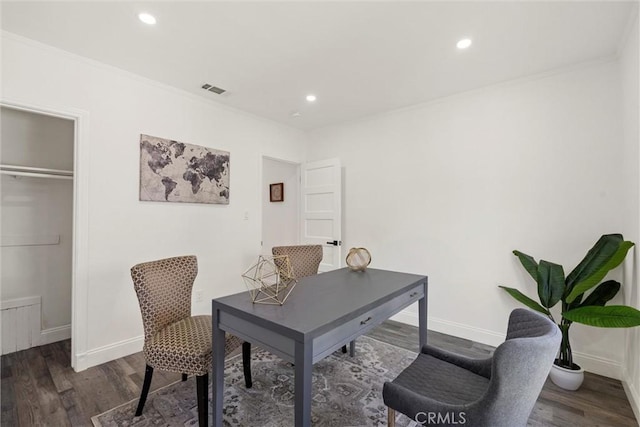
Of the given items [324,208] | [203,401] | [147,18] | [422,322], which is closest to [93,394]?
[203,401]

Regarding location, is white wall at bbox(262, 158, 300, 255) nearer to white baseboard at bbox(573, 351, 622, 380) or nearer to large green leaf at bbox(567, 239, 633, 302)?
large green leaf at bbox(567, 239, 633, 302)

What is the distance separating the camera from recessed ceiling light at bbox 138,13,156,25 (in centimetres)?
191

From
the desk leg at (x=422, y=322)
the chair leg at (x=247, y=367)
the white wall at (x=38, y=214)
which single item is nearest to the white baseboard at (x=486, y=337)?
the desk leg at (x=422, y=322)

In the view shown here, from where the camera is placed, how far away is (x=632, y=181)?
2.04 metres

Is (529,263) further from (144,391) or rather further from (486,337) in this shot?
(144,391)

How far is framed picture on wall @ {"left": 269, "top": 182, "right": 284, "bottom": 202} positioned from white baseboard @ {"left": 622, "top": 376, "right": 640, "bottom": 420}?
4.39 metres

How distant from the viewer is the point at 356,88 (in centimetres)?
300

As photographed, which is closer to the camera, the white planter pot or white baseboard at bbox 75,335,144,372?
the white planter pot

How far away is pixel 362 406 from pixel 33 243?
3.46 m

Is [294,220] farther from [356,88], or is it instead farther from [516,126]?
[516,126]

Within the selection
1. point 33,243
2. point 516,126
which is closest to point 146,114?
point 33,243

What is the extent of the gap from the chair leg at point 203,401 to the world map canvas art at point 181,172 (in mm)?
1879

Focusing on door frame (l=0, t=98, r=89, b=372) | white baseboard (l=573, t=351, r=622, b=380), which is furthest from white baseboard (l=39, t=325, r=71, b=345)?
white baseboard (l=573, t=351, r=622, b=380)

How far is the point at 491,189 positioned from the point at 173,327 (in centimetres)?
315
